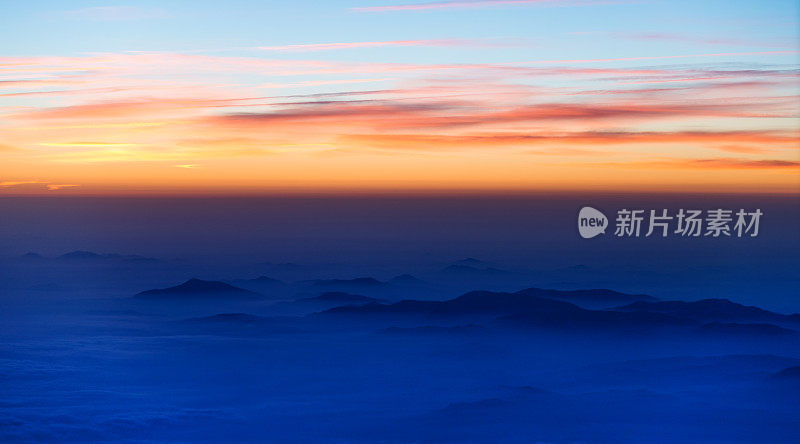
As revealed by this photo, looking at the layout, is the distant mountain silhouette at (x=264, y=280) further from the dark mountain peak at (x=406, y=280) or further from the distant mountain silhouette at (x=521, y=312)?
the dark mountain peak at (x=406, y=280)

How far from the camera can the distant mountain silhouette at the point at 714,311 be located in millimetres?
24709

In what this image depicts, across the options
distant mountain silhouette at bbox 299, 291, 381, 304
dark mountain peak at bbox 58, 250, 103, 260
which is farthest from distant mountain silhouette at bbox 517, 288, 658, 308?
dark mountain peak at bbox 58, 250, 103, 260

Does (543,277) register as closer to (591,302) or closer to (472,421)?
(591,302)

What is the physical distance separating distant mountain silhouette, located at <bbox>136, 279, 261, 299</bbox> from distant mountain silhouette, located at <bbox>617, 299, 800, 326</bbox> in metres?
13.8

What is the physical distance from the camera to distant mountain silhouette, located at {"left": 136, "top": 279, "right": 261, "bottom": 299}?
25.8 meters

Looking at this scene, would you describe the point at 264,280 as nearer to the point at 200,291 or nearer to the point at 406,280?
the point at 200,291

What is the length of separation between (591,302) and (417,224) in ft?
51.3

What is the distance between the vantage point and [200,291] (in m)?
27.6

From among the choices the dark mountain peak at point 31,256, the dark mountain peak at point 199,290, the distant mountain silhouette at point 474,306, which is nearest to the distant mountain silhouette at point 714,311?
the distant mountain silhouette at point 474,306

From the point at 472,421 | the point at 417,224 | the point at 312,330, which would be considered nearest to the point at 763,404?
the point at 472,421

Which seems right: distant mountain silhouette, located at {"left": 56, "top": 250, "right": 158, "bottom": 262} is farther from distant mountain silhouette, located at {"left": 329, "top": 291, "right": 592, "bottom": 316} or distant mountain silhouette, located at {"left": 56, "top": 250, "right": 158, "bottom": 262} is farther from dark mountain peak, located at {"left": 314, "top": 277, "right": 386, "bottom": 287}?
distant mountain silhouette, located at {"left": 329, "top": 291, "right": 592, "bottom": 316}

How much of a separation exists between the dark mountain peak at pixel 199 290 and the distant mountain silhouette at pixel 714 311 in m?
13.9

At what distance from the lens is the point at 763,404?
1370 centimetres

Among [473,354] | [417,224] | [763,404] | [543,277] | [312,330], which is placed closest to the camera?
[763,404]
